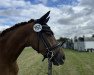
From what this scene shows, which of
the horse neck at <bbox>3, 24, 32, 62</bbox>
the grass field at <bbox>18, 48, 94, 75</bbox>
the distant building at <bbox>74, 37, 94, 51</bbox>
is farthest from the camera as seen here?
the distant building at <bbox>74, 37, 94, 51</bbox>

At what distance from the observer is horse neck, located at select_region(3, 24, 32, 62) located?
5.48 m

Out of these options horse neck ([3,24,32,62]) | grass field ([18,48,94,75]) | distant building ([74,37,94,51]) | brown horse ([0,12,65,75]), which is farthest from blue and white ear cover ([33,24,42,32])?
Result: distant building ([74,37,94,51])

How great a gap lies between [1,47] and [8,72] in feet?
1.81

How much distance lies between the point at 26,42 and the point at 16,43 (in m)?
0.24

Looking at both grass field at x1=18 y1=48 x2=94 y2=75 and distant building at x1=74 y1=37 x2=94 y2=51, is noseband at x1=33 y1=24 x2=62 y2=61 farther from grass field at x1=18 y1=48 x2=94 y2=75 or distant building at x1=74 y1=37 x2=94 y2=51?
distant building at x1=74 y1=37 x2=94 y2=51

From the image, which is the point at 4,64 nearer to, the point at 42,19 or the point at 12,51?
the point at 12,51

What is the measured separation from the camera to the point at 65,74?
15.3 m

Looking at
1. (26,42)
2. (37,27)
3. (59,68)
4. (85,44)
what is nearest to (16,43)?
(26,42)

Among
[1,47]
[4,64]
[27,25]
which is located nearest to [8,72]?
[4,64]

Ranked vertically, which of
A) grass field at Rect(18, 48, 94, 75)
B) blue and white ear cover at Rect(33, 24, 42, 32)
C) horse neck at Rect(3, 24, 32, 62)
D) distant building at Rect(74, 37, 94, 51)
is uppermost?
blue and white ear cover at Rect(33, 24, 42, 32)

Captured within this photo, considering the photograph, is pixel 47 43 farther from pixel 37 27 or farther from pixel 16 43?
pixel 16 43

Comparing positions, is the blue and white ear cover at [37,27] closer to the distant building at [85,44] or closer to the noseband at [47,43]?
the noseband at [47,43]

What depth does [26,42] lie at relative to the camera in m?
5.44

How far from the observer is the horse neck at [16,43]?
5480 millimetres
